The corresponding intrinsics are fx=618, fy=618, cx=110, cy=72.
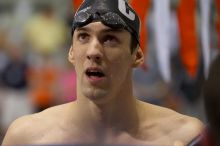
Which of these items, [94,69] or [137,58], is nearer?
[94,69]

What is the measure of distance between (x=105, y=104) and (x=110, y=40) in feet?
0.69

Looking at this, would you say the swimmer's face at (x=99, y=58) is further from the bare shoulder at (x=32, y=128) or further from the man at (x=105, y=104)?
the bare shoulder at (x=32, y=128)

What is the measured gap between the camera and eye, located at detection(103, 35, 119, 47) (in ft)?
6.03

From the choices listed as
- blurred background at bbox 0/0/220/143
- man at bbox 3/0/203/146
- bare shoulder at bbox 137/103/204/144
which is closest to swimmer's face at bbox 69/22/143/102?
man at bbox 3/0/203/146

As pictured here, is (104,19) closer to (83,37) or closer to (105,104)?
(83,37)

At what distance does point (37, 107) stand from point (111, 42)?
312 cm

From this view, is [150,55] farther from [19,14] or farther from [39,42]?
[19,14]

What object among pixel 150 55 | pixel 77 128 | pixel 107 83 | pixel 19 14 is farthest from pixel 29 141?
pixel 19 14

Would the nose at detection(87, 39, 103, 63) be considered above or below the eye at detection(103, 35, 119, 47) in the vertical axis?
below

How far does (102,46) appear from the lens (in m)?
1.83

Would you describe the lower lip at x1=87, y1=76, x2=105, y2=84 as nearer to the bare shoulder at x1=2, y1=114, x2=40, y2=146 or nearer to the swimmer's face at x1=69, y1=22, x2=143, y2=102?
the swimmer's face at x1=69, y1=22, x2=143, y2=102

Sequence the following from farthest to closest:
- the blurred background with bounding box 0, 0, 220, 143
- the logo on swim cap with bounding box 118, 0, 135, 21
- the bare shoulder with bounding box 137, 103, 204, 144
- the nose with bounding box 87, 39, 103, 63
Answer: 1. the blurred background with bounding box 0, 0, 220, 143
2. the bare shoulder with bounding box 137, 103, 204, 144
3. the logo on swim cap with bounding box 118, 0, 135, 21
4. the nose with bounding box 87, 39, 103, 63

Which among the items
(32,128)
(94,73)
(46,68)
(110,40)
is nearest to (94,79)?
(94,73)

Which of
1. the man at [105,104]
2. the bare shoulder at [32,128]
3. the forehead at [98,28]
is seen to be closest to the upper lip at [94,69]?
the man at [105,104]
